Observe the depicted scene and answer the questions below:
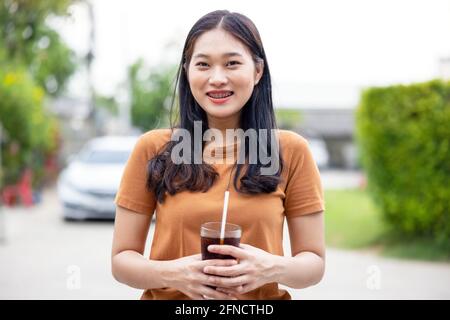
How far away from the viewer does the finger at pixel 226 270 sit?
1525 millimetres

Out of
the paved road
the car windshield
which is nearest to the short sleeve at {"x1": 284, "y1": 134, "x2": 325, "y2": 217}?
the paved road

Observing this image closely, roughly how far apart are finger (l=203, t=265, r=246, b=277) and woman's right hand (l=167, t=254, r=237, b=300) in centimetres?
1

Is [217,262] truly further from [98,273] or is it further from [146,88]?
[146,88]

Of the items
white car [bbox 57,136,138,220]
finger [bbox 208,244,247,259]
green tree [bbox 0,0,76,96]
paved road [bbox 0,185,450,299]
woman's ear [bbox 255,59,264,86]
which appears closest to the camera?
finger [bbox 208,244,247,259]

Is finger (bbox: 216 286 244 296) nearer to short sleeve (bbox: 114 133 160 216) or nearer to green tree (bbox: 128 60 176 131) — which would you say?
short sleeve (bbox: 114 133 160 216)

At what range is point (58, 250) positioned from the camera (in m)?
7.32

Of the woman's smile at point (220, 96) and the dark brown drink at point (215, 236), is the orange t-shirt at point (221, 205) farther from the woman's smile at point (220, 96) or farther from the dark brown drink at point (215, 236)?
the woman's smile at point (220, 96)

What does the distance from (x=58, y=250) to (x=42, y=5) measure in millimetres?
3071

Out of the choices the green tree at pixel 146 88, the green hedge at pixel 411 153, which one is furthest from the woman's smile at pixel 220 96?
the green tree at pixel 146 88

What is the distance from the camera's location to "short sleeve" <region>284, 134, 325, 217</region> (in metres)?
1.71
